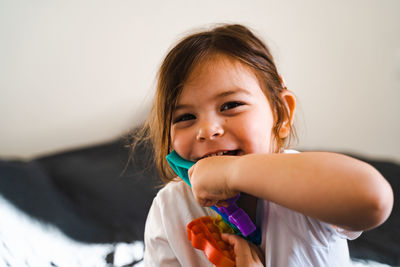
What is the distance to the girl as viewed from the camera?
380mm

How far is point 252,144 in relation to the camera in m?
0.61

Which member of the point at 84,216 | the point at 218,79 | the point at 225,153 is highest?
the point at 218,79

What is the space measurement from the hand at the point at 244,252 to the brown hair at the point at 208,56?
23 cm

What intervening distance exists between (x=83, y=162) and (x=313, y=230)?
1240 millimetres

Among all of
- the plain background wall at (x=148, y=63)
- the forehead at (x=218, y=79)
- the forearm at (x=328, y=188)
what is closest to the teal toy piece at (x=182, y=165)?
the forehead at (x=218, y=79)

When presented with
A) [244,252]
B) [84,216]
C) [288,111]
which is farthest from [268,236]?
[84,216]

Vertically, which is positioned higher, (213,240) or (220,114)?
(220,114)

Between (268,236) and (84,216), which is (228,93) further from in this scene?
(84,216)

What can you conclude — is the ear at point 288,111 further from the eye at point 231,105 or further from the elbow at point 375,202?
the elbow at point 375,202

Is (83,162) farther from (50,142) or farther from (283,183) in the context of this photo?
(283,183)

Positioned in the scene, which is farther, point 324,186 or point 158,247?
point 158,247

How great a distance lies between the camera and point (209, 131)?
1.92 feet

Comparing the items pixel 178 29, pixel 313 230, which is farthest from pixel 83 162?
pixel 313 230

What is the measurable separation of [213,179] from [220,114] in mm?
156
